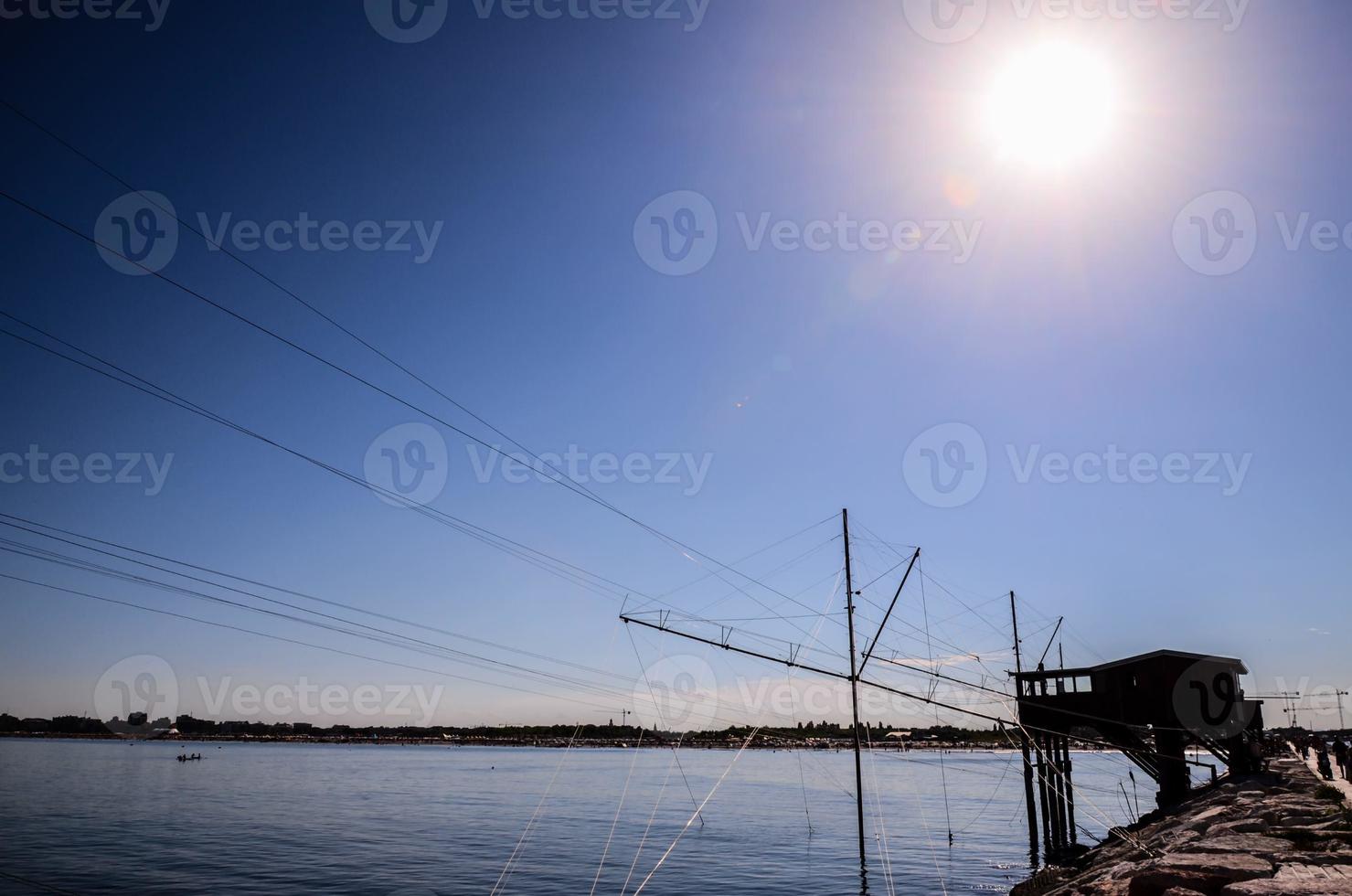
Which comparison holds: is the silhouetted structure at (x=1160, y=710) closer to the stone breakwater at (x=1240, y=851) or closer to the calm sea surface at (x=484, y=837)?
the stone breakwater at (x=1240, y=851)

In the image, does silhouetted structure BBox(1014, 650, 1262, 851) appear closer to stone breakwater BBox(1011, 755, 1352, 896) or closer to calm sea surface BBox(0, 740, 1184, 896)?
stone breakwater BBox(1011, 755, 1352, 896)

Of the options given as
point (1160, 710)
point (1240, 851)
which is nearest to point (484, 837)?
point (1160, 710)

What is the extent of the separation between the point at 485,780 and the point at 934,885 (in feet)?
290

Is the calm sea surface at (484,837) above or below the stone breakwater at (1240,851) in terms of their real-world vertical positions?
below

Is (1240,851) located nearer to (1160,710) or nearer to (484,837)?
(1160,710)

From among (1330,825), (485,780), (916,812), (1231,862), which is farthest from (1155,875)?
(485,780)

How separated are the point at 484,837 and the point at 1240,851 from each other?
47.3 m

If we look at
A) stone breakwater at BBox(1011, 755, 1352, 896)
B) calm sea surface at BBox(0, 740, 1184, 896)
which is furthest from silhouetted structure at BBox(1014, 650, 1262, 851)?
calm sea surface at BBox(0, 740, 1184, 896)

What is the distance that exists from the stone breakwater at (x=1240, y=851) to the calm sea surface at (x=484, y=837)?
521 centimetres

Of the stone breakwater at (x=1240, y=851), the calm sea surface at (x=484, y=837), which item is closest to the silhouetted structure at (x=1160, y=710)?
the stone breakwater at (x=1240, y=851)

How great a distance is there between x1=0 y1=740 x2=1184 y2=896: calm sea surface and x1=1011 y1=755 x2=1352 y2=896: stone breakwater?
5.21 metres

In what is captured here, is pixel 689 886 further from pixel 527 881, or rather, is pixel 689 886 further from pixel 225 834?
pixel 225 834

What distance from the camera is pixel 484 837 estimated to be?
5284cm

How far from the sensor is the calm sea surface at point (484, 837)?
37.4 metres
